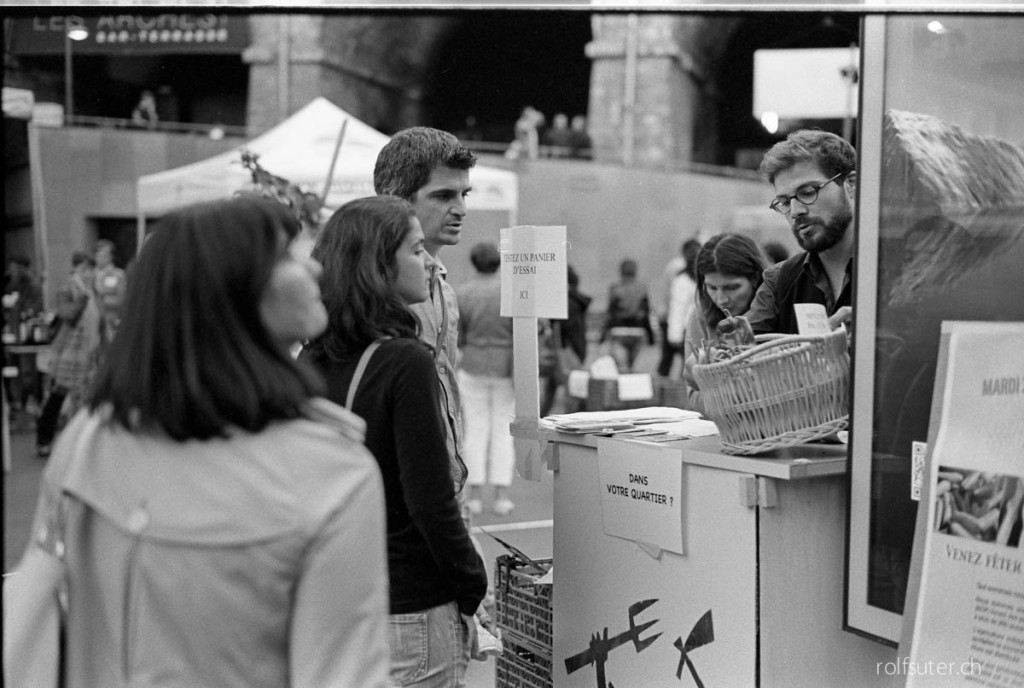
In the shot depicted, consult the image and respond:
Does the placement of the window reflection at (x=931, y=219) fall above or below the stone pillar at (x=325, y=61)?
below

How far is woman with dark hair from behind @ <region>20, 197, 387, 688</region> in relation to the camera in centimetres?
143

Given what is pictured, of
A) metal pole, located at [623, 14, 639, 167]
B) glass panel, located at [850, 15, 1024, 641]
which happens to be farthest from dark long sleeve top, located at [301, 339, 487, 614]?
metal pole, located at [623, 14, 639, 167]

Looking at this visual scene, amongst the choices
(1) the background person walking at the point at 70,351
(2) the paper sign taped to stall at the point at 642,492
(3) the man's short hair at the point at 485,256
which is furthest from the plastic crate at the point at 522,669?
(1) the background person walking at the point at 70,351

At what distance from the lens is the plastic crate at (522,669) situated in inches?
129

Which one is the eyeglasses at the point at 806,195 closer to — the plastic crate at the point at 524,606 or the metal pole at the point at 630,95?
the plastic crate at the point at 524,606

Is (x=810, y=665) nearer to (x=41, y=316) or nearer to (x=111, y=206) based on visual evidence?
(x=41, y=316)

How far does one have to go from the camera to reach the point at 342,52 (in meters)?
21.5

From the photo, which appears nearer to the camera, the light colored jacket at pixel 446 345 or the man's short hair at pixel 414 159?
the light colored jacket at pixel 446 345

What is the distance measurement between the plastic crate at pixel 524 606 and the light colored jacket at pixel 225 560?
69.9 inches

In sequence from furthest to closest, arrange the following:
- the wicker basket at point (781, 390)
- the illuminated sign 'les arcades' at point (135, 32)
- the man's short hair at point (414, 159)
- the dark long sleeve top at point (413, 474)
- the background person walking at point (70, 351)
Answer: the background person walking at point (70, 351), the man's short hair at point (414, 159), the illuminated sign 'les arcades' at point (135, 32), the wicker basket at point (781, 390), the dark long sleeve top at point (413, 474)

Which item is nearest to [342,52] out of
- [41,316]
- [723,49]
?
[723,49]

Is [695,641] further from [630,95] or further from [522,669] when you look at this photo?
[630,95]

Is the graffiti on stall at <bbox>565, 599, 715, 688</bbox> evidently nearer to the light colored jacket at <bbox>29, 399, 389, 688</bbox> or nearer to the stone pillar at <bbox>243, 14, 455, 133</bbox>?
the light colored jacket at <bbox>29, 399, 389, 688</bbox>

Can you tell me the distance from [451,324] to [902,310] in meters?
1.03
